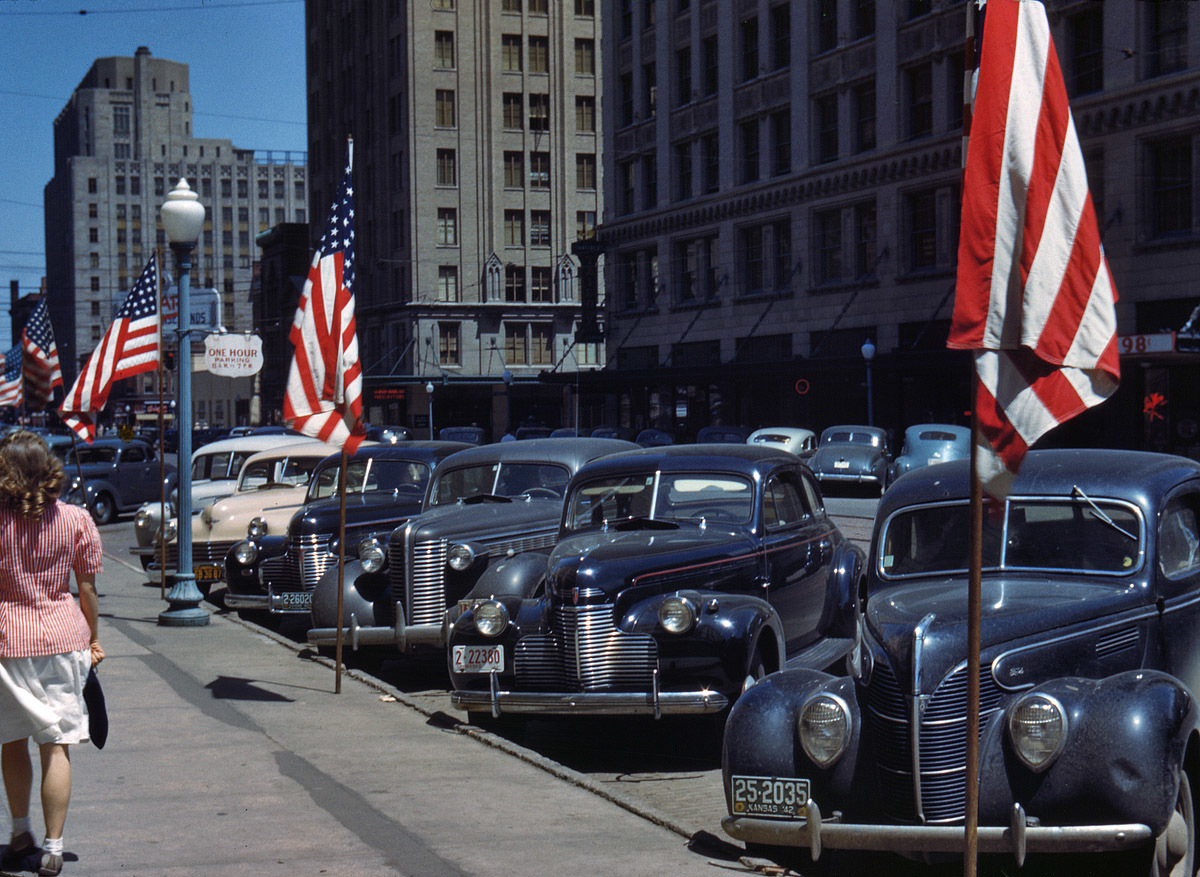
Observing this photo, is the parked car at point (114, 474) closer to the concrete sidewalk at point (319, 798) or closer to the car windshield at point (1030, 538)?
the concrete sidewalk at point (319, 798)

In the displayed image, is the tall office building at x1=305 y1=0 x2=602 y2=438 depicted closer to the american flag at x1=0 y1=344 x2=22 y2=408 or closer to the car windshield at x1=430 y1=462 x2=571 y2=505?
the american flag at x1=0 y1=344 x2=22 y2=408

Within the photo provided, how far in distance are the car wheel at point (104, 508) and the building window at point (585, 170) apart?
47245 mm

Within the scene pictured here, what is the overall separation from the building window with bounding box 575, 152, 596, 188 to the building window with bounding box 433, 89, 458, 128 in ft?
23.9

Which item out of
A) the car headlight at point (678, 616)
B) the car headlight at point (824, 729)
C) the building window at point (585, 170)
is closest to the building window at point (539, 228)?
the building window at point (585, 170)

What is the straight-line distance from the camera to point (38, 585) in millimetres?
5797

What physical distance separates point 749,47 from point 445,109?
98.0 feet

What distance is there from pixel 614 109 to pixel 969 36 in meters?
50.3

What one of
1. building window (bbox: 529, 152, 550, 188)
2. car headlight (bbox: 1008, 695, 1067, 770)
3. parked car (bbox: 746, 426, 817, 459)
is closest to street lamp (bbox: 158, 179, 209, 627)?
car headlight (bbox: 1008, 695, 1067, 770)

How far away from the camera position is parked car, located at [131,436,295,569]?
18797 mm

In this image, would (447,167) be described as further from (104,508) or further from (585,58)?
(104,508)

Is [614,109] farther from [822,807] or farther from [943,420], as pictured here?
[822,807]

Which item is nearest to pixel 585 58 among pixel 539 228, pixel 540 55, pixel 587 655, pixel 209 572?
pixel 540 55

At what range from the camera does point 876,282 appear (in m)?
41.2

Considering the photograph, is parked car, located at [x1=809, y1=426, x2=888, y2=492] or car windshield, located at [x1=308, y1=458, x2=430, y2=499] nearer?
car windshield, located at [x1=308, y1=458, x2=430, y2=499]
